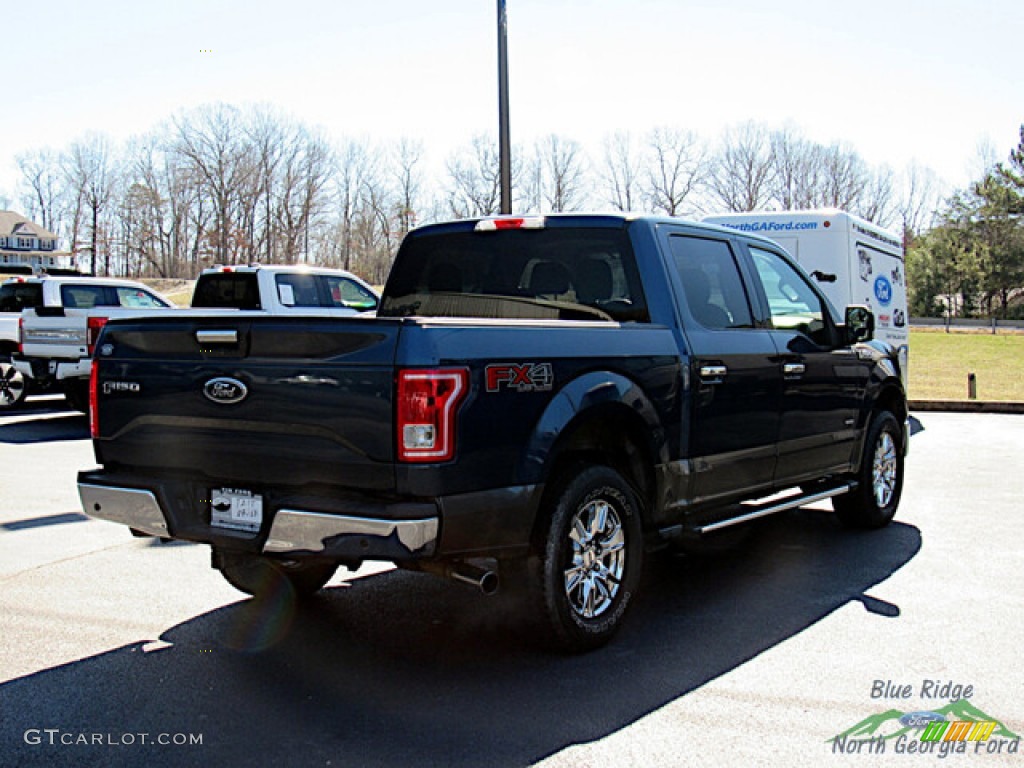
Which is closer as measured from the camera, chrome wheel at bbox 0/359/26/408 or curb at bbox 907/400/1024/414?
chrome wheel at bbox 0/359/26/408

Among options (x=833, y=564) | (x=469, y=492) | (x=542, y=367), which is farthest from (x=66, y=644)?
(x=833, y=564)

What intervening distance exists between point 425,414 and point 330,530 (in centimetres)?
58

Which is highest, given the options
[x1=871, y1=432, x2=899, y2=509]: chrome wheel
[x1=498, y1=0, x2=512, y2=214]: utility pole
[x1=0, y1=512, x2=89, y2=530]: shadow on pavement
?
[x1=498, y1=0, x2=512, y2=214]: utility pole

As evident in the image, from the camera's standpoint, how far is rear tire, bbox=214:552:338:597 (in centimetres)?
515

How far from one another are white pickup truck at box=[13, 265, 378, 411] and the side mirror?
25.5 feet

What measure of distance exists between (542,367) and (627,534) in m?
1.02

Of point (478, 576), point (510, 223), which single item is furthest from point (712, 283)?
point (478, 576)

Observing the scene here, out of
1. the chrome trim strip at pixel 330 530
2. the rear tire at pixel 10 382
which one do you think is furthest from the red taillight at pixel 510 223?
the rear tire at pixel 10 382

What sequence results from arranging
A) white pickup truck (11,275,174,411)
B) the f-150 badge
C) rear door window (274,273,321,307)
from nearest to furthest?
the f-150 badge
white pickup truck (11,275,174,411)
rear door window (274,273,321,307)

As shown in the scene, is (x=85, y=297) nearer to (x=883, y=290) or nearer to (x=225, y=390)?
(x=883, y=290)

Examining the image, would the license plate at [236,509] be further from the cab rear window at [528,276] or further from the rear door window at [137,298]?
the rear door window at [137,298]

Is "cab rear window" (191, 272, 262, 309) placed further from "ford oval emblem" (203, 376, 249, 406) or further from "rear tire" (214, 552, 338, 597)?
"ford oval emblem" (203, 376, 249, 406)

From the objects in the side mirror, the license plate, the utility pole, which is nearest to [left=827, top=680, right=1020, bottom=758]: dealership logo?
the license plate

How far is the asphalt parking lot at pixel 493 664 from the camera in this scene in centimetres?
356
